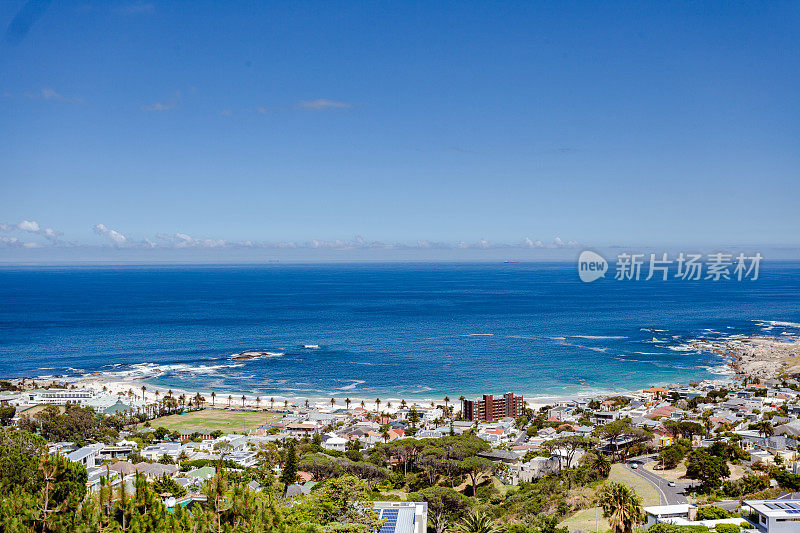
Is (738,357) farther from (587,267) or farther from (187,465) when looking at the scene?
(187,465)

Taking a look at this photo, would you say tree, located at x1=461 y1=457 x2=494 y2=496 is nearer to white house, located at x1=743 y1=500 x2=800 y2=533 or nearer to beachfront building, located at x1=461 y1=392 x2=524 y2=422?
white house, located at x1=743 y1=500 x2=800 y2=533

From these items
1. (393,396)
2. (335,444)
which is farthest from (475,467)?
(393,396)

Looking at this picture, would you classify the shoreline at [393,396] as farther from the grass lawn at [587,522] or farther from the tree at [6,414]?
the grass lawn at [587,522]

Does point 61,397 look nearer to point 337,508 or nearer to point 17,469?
point 17,469

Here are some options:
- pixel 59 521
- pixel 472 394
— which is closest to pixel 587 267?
pixel 472 394

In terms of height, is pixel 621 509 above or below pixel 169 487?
above

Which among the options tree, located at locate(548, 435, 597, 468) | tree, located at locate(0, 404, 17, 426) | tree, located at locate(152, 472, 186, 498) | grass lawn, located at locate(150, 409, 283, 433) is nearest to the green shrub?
tree, located at locate(548, 435, 597, 468)

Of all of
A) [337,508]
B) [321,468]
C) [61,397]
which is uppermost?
[337,508]
